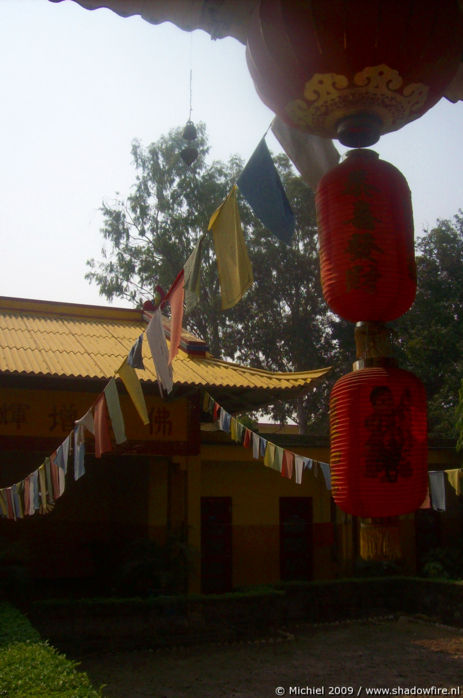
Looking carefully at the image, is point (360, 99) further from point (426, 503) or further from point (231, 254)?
point (426, 503)

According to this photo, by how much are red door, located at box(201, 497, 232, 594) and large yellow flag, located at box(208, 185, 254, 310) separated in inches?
378

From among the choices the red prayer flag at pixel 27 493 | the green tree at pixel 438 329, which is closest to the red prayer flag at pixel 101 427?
the red prayer flag at pixel 27 493

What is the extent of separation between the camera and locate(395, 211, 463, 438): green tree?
23.5 metres

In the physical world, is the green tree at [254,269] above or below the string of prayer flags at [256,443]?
above

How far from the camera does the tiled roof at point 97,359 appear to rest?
31.6 feet

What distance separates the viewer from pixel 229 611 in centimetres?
1066

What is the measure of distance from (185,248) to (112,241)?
9.97ft

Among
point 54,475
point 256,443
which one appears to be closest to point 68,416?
point 54,475

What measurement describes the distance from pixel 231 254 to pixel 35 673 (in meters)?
3.40

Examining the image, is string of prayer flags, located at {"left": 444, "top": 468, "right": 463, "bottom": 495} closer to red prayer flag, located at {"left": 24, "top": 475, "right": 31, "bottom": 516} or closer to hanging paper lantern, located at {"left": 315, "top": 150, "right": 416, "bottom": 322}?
red prayer flag, located at {"left": 24, "top": 475, "right": 31, "bottom": 516}

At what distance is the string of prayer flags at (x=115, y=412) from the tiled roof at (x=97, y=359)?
3253 mm

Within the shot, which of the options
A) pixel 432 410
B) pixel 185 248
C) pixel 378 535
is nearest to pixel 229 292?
pixel 378 535

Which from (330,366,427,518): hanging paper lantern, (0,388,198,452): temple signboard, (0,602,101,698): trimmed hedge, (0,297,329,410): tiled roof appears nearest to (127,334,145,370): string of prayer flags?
(0,602,101,698): trimmed hedge

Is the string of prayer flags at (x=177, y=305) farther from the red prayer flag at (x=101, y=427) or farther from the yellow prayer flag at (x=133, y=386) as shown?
the red prayer flag at (x=101, y=427)
